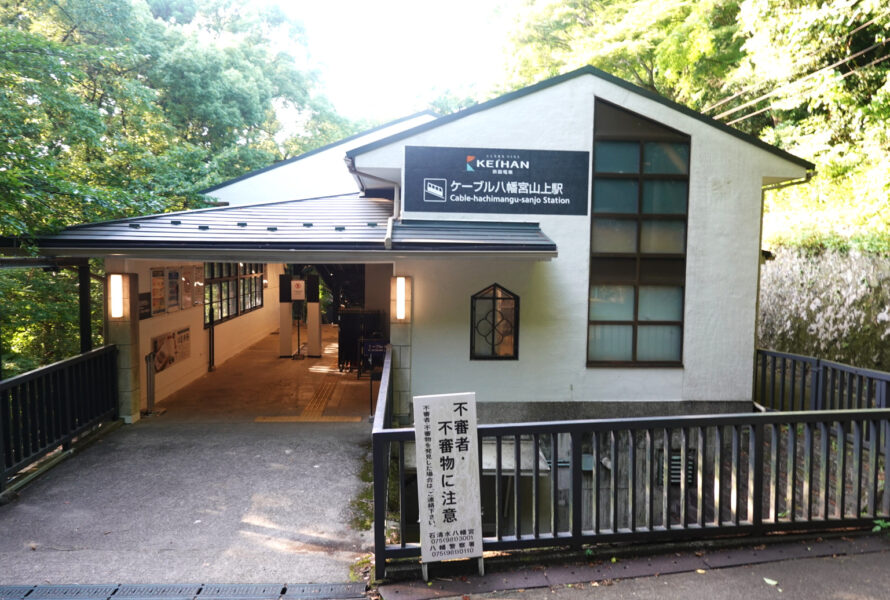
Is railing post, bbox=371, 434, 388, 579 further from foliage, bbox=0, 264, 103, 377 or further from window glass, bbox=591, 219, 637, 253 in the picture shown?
foliage, bbox=0, 264, 103, 377

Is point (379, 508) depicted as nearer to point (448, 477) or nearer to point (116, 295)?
point (448, 477)

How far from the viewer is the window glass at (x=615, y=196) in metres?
8.37

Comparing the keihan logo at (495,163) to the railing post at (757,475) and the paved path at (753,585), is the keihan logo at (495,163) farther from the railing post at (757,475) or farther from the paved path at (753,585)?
the paved path at (753,585)

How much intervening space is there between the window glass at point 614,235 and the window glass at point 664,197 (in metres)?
0.37

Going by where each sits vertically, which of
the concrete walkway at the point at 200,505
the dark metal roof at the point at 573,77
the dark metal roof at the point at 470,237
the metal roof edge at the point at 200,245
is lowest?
the concrete walkway at the point at 200,505

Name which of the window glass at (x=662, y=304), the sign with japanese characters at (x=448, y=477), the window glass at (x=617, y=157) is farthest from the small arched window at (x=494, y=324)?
the sign with japanese characters at (x=448, y=477)

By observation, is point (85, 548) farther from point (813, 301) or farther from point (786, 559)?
point (813, 301)

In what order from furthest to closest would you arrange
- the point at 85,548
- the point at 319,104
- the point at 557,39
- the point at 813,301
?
the point at 319,104 < the point at 557,39 < the point at 813,301 < the point at 85,548

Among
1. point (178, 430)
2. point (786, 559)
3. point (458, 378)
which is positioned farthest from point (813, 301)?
point (178, 430)

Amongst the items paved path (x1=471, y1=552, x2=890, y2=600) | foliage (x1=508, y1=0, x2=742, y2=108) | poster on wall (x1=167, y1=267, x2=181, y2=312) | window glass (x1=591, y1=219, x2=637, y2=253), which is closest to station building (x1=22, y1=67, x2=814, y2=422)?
window glass (x1=591, y1=219, x2=637, y2=253)

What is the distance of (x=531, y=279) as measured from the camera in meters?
8.32

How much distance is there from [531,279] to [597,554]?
475 centimetres

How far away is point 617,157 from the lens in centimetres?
836

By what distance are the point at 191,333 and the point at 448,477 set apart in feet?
28.7
